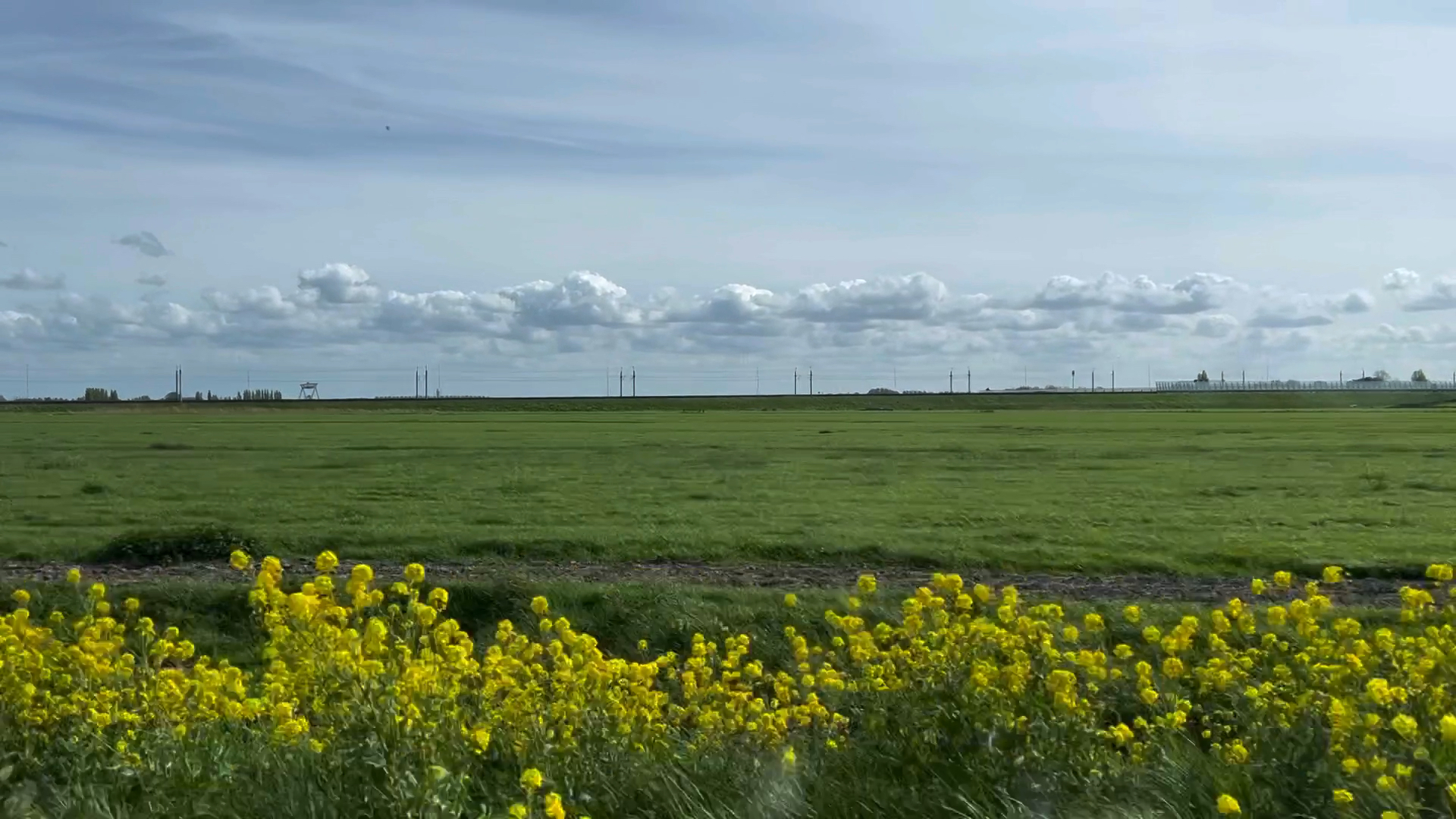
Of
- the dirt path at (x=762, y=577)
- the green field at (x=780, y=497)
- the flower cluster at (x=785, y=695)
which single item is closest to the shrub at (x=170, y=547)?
the dirt path at (x=762, y=577)

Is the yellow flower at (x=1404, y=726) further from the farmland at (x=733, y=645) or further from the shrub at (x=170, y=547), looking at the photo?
the shrub at (x=170, y=547)

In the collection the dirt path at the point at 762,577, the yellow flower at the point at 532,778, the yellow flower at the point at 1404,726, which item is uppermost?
the yellow flower at the point at 1404,726

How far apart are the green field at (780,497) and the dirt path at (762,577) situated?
942 millimetres

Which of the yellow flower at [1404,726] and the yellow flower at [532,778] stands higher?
the yellow flower at [1404,726]

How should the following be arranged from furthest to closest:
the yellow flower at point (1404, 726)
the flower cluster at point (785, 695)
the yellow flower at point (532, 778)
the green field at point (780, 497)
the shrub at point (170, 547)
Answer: the green field at point (780, 497) → the shrub at point (170, 547) → the flower cluster at point (785, 695) → the yellow flower at point (532, 778) → the yellow flower at point (1404, 726)

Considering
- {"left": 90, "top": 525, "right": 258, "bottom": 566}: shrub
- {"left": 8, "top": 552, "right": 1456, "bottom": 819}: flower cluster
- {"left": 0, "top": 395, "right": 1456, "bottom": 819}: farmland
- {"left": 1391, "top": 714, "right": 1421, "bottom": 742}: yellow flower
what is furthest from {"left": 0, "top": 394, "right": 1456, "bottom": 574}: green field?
{"left": 1391, "top": 714, "right": 1421, "bottom": 742}: yellow flower

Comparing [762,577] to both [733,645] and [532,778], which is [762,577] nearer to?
[733,645]

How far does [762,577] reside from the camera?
19.2 m

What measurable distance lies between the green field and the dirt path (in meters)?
0.94

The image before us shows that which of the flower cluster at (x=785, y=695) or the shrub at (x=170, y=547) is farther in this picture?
the shrub at (x=170, y=547)

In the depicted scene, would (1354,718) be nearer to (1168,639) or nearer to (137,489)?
(1168,639)

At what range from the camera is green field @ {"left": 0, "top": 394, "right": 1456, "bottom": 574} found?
71.7 feet

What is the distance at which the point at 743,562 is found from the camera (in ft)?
68.4

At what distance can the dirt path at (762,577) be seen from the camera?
57.3ft
